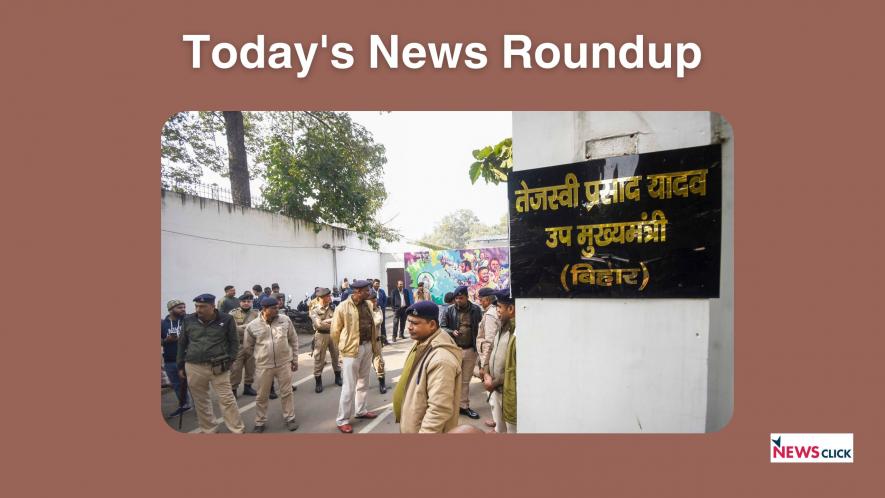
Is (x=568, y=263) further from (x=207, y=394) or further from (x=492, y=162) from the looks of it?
(x=207, y=394)

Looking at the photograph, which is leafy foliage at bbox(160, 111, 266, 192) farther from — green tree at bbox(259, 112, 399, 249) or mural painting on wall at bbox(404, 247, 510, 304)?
mural painting on wall at bbox(404, 247, 510, 304)

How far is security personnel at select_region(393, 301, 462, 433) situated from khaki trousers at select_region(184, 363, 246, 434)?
2001mm

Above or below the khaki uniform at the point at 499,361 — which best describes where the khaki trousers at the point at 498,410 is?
below

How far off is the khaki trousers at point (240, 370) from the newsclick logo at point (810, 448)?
168 inches

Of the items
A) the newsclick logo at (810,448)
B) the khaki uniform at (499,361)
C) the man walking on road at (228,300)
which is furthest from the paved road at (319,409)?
the newsclick logo at (810,448)

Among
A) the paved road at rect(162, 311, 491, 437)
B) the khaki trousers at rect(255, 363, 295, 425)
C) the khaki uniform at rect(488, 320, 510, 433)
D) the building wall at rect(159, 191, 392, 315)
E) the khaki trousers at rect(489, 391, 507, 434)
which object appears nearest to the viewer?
the building wall at rect(159, 191, 392, 315)

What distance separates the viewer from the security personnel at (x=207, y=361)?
3.10 meters

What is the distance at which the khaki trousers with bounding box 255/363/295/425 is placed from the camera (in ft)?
11.1

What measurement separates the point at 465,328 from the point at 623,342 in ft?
8.08

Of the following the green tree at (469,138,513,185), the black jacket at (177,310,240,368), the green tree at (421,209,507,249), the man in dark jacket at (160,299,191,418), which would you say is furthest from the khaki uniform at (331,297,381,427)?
the green tree at (421,209,507,249)

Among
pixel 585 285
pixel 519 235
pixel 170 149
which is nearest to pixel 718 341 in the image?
pixel 585 285

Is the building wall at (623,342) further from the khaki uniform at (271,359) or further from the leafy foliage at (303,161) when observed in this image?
the khaki uniform at (271,359)

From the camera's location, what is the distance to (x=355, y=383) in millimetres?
3729

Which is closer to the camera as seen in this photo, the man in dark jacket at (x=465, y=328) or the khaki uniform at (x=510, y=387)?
the khaki uniform at (x=510, y=387)
